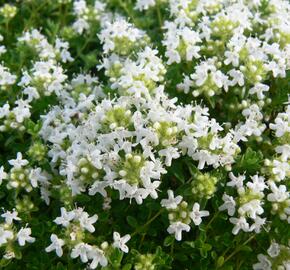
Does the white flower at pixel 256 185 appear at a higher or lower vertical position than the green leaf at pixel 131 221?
higher

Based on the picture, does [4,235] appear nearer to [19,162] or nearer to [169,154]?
[19,162]

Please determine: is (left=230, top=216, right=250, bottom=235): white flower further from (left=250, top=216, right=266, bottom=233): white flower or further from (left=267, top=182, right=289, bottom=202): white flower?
(left=267, top=182, right=289, bottom=202): white flower

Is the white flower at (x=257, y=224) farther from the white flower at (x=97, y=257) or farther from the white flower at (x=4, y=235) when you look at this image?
the white flower at (x=4, y=235)

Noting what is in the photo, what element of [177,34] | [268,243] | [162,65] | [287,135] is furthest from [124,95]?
[268,243]

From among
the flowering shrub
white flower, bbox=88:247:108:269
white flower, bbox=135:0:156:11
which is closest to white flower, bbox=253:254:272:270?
the flowering shrub

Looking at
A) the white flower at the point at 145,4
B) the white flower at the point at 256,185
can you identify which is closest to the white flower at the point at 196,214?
the white flower at the point at 256,185

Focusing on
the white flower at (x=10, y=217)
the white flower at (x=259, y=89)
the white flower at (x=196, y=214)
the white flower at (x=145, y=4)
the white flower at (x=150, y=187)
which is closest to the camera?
the white flower at (x=150, y=187)

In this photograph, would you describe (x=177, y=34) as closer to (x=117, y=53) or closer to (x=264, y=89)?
(x=117, y=53)

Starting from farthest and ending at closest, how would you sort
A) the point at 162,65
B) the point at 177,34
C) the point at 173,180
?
the point at 177,34 < the point at 162,65 < the point at 173,180

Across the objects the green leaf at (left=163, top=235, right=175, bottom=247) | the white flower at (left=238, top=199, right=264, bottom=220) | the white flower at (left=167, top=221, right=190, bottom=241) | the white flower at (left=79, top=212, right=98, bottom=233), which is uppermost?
the white flower at (left=238, top=199, right=264, bottom=220)
